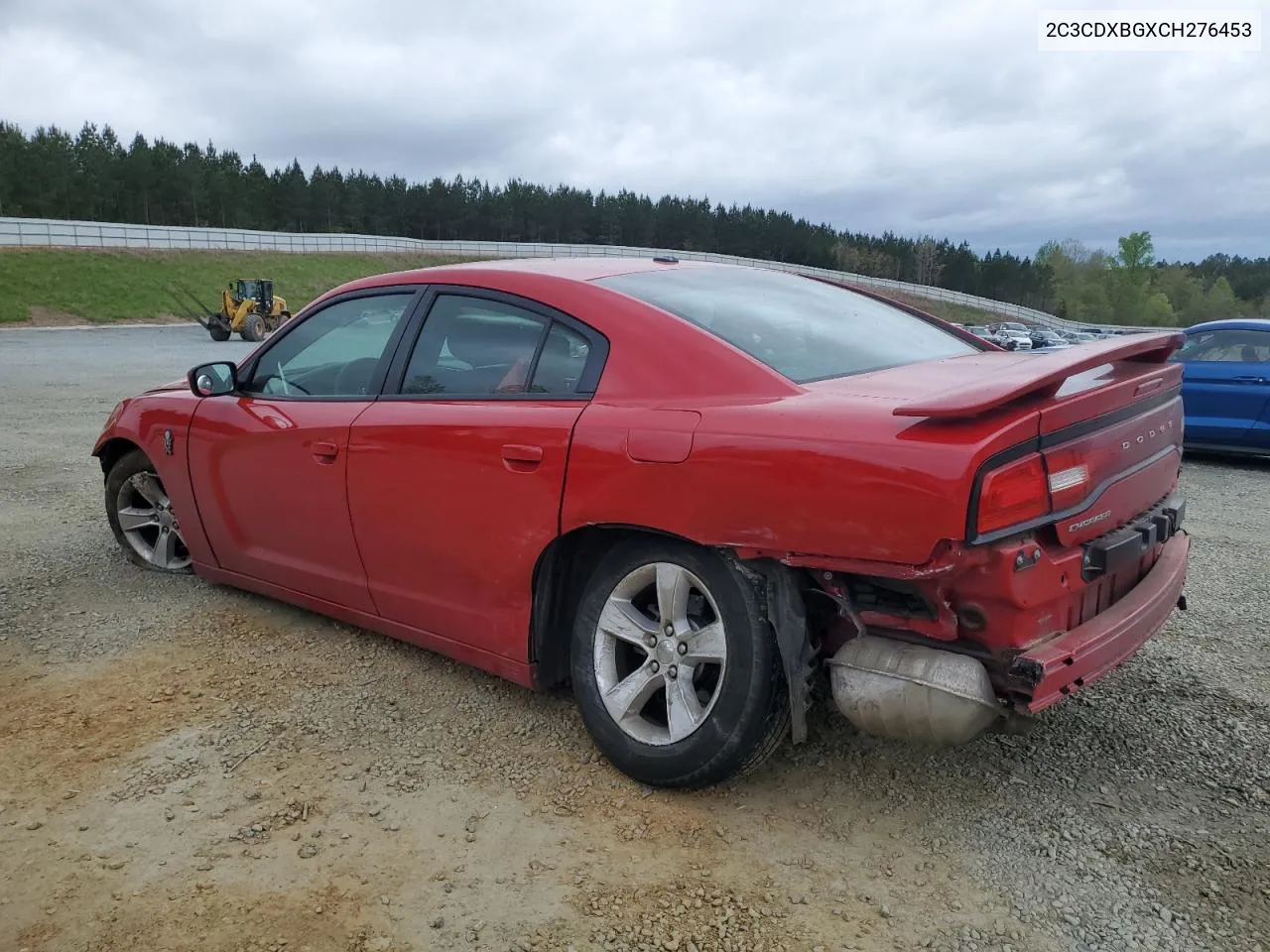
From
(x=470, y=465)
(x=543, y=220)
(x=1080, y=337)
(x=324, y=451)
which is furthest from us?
(x=543, y=220)

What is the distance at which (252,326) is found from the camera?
27531 mm

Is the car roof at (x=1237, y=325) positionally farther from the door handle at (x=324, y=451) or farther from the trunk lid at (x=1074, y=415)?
the door handle at (x=324, y=451)

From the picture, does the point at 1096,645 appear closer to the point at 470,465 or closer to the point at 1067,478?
the point at 1067,478

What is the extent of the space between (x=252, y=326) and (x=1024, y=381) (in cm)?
2851

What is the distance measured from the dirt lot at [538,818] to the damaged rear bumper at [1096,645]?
1.48 ft

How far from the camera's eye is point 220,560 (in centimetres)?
412

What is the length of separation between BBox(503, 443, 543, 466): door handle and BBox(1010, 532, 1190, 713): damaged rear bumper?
1418 millimetres

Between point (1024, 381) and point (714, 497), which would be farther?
point (714, 497)

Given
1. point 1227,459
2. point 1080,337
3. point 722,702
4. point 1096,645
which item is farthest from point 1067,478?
point 1080,337

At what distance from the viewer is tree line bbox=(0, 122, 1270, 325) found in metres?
64.0

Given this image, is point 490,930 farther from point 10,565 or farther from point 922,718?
point 10,565

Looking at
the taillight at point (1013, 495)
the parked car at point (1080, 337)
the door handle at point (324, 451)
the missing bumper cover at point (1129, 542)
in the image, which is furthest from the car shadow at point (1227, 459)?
the door handle at point (324, 451)

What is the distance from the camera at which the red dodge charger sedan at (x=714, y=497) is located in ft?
7.17

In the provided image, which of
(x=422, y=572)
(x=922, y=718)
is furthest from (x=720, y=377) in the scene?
(x=422, y=572)
